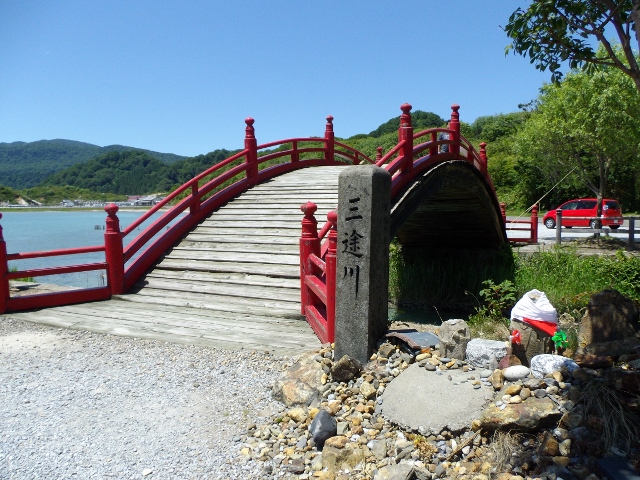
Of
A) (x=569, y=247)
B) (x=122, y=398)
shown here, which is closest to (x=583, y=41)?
(x=122, y=398)

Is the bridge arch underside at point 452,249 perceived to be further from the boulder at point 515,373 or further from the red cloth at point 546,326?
the boulder at point 515,373

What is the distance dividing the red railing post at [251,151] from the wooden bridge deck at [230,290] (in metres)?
0.61

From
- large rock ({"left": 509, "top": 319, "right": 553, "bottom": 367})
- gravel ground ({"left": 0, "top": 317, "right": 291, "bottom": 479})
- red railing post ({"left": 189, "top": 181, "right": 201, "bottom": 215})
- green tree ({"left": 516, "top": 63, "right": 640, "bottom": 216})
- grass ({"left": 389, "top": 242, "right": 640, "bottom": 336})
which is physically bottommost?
grass ({"left": 389, "top": 242, "right": 640, "bottom": 336})

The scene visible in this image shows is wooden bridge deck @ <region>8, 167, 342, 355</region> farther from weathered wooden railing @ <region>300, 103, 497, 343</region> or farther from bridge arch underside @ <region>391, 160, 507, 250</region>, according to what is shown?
bridge arch underside @ <region>391, 160, 507, 250</region>

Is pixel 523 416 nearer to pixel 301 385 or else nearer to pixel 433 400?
pixel 433 400

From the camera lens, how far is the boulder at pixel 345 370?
4.05 metres

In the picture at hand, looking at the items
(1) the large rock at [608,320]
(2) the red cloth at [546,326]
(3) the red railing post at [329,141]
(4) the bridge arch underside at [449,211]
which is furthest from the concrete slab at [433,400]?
(3) the red railing post at [329,141]

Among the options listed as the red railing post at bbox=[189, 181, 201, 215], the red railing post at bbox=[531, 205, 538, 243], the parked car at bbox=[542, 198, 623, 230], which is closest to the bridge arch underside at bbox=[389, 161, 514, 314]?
the red railing post at bbox=[531, 205, 538, 243]

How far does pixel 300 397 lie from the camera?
3.96 m

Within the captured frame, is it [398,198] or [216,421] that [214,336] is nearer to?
[216,421]

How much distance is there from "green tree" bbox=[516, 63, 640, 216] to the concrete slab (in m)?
15.7

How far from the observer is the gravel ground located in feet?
10.6


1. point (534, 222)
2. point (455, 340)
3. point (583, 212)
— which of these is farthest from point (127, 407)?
point (583, 212)

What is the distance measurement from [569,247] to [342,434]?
45.1 ft
